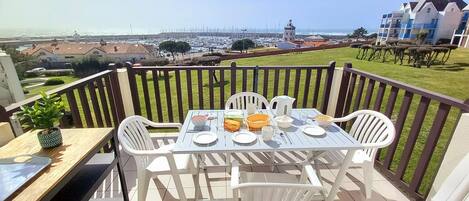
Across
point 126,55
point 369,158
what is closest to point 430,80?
point 369,158

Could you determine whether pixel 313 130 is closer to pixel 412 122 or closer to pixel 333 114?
pixel 412 122

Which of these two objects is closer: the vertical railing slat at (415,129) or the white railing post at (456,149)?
the white railing post at (456,149)

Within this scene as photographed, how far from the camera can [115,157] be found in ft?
5.70

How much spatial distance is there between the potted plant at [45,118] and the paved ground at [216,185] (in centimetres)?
101

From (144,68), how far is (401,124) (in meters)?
3.17

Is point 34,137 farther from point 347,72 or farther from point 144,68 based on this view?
point 347,72

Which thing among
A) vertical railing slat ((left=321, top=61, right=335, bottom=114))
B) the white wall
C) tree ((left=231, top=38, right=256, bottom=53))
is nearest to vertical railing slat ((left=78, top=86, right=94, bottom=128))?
vertical railing slat ((left=321, top=61, right=335, bottom=114))

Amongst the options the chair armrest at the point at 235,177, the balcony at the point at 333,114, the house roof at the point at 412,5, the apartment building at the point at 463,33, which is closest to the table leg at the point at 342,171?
the balcony at the point at 333,114

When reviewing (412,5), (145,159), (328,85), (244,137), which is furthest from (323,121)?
(412,5)

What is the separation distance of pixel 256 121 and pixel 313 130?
0.50m

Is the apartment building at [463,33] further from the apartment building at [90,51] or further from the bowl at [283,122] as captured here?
the apartment building at [90,51]

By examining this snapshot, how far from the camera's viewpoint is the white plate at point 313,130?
1.73 metres

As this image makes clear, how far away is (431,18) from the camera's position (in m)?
25.5

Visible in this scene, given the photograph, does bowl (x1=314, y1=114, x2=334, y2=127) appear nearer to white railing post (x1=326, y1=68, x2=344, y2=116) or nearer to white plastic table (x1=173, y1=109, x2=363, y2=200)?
white plastic table (x1=173, y1=109, x2=363, y2=200)
